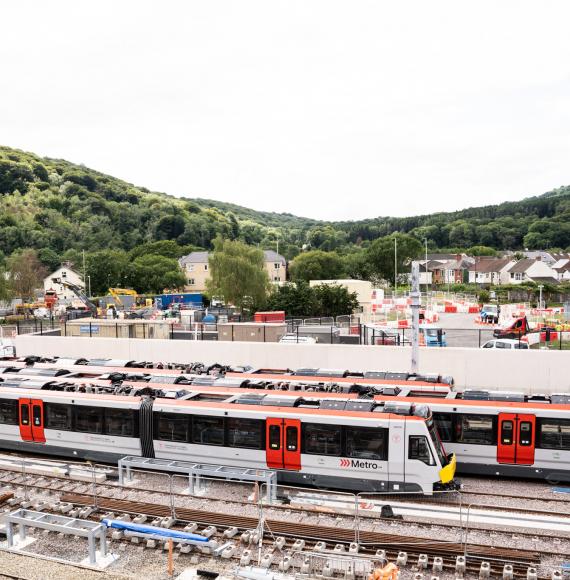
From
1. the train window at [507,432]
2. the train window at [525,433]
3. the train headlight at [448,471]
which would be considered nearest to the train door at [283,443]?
the train headlight at [448,471]

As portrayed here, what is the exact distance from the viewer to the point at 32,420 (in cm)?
1659

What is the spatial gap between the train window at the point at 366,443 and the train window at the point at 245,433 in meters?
2.23

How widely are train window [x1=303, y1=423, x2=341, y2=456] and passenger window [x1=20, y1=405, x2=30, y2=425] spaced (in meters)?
8.48

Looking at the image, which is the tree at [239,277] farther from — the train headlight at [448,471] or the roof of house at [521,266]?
the roof of house at [521,266]

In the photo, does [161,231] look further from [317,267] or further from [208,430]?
[208,430]

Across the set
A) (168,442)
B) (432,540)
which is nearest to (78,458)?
(168,442)

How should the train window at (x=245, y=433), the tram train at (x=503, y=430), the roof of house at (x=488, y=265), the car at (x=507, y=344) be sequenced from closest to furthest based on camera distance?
the tram train at (x=503, y=430)
the train window at (x=245, y=433)
the car at (x=507, y=344)
the roof of house at (x=488, y=265)

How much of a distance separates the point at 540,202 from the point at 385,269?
379ft

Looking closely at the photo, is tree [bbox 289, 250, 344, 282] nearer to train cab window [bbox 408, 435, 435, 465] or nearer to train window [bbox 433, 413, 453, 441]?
train window [bbox 433, 413, 453, 441]

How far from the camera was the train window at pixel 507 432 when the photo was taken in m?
14.1

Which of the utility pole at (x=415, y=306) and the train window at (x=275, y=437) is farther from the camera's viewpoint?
the utility pole at (x=415, y=306)

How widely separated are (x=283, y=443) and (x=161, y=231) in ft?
443

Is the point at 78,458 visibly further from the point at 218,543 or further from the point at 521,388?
the point at 521,388

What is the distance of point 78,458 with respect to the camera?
659 inches
